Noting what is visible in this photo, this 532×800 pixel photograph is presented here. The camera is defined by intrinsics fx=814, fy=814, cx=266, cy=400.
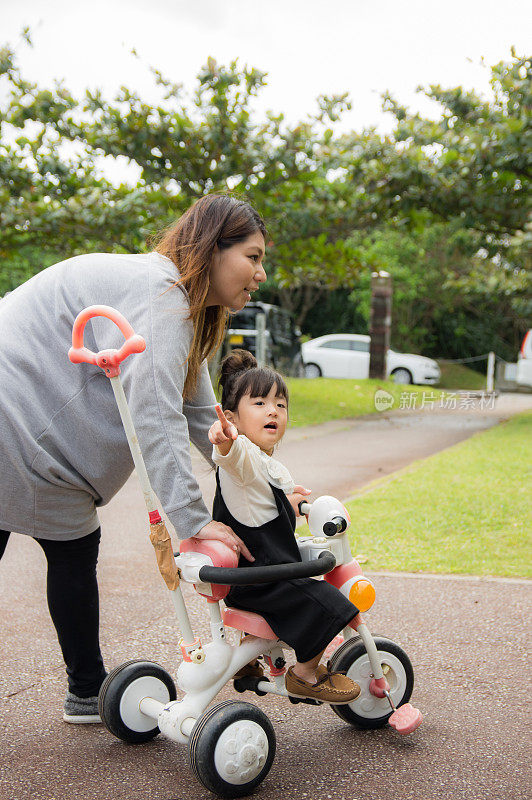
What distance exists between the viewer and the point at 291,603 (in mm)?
2393

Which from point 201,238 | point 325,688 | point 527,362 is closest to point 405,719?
point 325,688

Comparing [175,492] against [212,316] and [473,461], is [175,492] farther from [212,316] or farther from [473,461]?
[473,461]

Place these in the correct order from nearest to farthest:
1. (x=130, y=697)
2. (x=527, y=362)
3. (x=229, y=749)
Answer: (x=229, y=749)
(x=130, y=697)
(x=527, y=362)

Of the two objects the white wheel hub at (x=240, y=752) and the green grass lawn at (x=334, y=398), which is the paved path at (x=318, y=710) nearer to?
the white wheel hub at (x=240, y=752)

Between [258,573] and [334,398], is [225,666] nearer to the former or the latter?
[258,573]

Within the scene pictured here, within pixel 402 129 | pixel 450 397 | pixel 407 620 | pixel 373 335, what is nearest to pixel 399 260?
pixel 373 335

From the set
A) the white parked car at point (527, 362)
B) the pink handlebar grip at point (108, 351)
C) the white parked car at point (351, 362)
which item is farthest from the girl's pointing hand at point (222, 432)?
the white parked car at point (351, 362)

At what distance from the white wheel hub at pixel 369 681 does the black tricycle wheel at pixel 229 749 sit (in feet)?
1.43

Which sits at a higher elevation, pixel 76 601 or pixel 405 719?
pixel 76 601

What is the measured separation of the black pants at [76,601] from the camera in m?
2.63

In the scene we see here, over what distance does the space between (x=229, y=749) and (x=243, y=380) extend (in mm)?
1073

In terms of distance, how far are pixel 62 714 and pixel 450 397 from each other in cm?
1367

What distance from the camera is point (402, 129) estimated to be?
39.1 ft

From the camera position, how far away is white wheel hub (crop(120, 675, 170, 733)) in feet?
8.52
